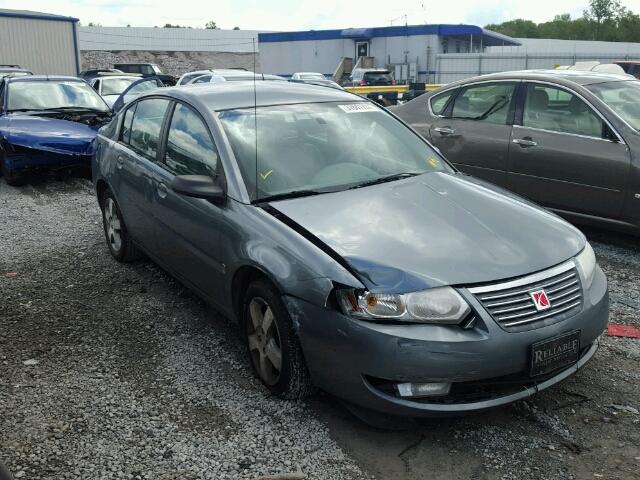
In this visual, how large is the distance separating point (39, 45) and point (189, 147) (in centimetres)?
2915

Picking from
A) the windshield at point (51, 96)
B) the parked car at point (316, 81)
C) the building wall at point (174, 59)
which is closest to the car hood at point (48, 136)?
the windshield at point (51, 96)

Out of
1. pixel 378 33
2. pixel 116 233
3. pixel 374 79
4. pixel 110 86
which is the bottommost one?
pixel 116 233

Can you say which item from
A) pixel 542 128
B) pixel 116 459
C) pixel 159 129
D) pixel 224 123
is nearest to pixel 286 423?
pixel 116 459

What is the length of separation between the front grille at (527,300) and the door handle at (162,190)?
2.42 metres

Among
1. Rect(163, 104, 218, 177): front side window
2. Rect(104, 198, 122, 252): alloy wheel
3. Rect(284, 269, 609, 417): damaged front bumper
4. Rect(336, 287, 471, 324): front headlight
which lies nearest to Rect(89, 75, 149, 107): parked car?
Rect(104, 198, 122, 252): alloy wheel

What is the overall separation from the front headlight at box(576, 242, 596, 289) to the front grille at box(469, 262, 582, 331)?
0.20 m

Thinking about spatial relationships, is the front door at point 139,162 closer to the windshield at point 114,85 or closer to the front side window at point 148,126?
the front side window at point 148,126

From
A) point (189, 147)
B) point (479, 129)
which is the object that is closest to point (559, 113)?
point (479, 129)

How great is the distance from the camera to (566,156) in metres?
6.15

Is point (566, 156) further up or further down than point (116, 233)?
further up

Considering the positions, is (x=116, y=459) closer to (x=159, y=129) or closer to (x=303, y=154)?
(x=303, y=154)

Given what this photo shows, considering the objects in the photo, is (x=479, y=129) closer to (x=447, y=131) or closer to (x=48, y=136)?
(x=447, y=131)

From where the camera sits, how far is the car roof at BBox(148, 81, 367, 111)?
4.41m

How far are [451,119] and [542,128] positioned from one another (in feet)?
3.76
